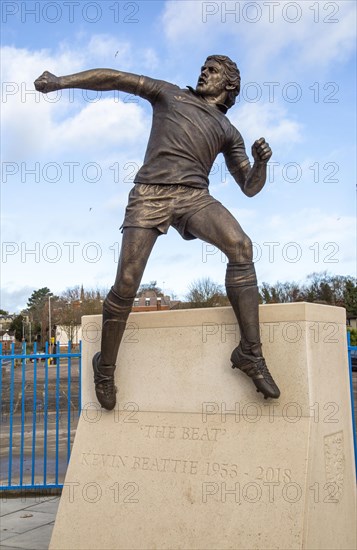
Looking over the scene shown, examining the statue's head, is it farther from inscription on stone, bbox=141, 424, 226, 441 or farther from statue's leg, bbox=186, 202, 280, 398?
inscription on stone, bbox=141, 424, 226, 441

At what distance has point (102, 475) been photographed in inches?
163

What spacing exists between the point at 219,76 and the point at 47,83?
1.29m

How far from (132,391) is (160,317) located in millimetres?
612

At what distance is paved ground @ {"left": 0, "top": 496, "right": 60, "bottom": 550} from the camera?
4762 mm

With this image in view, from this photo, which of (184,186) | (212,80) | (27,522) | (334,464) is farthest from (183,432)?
(212,80)

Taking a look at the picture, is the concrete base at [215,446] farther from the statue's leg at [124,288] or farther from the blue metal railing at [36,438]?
the blue metal railing at [36,438]

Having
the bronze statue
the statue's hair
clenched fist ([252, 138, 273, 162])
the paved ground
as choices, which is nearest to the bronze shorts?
the bronze statue

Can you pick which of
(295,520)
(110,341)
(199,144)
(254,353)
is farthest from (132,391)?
(199,144)

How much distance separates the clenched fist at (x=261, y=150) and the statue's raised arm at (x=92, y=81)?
1.09m

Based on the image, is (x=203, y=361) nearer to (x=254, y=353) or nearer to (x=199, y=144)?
(x=254, y=353)

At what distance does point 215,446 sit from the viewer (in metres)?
3.78

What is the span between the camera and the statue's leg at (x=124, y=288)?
154 inches

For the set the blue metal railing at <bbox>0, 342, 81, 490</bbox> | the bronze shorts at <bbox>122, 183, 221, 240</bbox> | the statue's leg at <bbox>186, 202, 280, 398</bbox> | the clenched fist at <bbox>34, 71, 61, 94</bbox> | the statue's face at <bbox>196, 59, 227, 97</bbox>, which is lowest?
the blue metal railing at <bbox>0, 342, 81, 490</bbox>

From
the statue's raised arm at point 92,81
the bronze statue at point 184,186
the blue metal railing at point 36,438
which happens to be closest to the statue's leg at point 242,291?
the bronze statue at point 184,186
